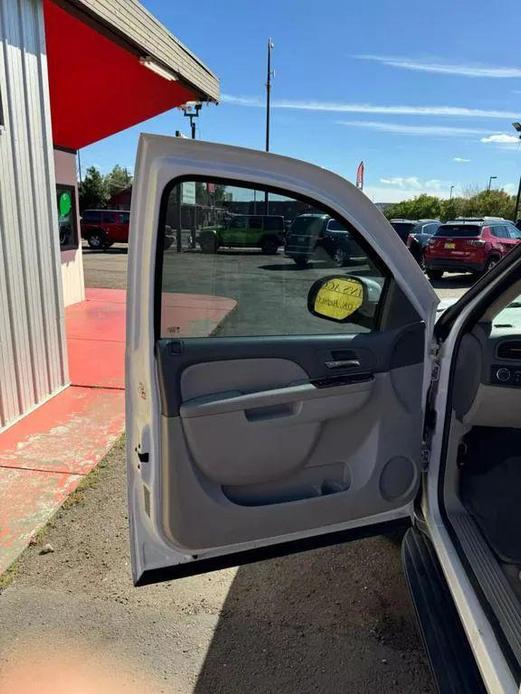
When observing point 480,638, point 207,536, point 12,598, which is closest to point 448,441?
point 480,638

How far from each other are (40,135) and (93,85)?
2.75m

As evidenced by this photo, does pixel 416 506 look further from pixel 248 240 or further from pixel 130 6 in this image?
pixel 130 6

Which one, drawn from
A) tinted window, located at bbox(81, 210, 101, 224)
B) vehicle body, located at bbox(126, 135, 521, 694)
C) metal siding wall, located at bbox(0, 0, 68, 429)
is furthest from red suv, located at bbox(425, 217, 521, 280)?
tinted window, located at bbox(81, 210, 101, 224)

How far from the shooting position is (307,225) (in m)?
1.89

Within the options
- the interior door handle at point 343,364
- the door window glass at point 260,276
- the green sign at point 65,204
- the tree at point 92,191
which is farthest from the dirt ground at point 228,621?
the tree at point 92,191

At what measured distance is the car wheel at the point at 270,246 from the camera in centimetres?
193

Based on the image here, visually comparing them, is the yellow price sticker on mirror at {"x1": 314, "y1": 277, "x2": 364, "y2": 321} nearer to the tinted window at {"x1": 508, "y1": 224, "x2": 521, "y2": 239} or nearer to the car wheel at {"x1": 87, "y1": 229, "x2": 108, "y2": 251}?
the tinted window at {"x1": 508, "y1": 224, "x2": 521, "y2": 239}

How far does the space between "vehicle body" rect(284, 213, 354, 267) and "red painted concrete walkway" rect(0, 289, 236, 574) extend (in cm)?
33

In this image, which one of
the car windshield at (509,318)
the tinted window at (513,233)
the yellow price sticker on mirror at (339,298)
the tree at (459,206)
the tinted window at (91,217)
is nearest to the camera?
the yellow price sticker on mirror at (339,298)

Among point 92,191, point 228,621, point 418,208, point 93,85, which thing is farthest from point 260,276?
point 418,208

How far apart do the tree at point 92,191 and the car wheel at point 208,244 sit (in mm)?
40969

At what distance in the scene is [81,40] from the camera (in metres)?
5.13

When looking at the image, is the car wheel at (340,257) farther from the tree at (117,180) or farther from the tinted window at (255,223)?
the tree at (117,180)

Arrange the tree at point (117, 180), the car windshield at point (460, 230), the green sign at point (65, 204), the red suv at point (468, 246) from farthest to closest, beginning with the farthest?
1. the tree at point (117, 180)
2. the car windshield at point (460, 230)
3. the red suv at point (468, 246)
4. the green sign at point (65, 204)
